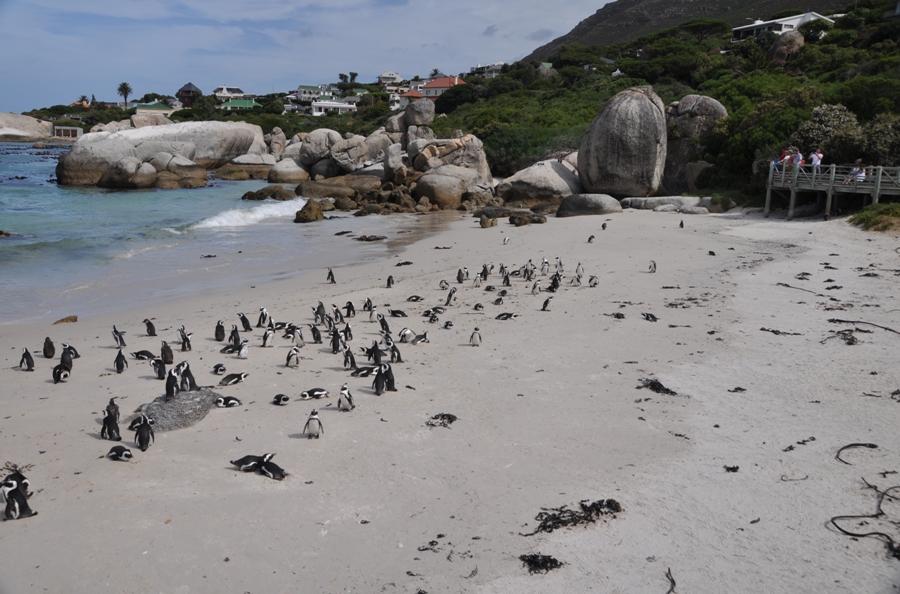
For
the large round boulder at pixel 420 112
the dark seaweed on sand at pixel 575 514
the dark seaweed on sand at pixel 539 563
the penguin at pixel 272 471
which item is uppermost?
the large round boulder at pixel 420 112

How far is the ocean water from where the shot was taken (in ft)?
49.8

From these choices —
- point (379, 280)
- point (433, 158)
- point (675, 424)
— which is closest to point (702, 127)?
point (433, 158)

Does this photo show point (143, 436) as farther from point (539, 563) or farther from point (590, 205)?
point (590, 205)

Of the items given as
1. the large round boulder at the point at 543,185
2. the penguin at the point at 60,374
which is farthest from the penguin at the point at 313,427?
the large round boulder at the point at 543,185

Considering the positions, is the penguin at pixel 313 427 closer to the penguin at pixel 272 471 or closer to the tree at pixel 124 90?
the penguin at pixel 272 471

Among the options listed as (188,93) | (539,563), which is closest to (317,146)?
(539,563)

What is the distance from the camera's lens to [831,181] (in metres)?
19.9

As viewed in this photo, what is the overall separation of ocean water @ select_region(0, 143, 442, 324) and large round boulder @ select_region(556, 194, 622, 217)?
16.9 ft

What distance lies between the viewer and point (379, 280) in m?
15.8

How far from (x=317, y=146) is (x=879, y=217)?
114 ft

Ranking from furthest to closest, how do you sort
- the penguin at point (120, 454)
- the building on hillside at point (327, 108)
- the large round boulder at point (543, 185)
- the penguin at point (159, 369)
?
the building on hillside at point (327, 108)
the large round boulder at point (543, 185)
the penguin at point (159, 369)
the penguin at point (120, 454)

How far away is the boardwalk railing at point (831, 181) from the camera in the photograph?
19094mm

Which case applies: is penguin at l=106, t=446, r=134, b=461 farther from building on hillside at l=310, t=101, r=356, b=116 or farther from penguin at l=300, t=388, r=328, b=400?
building on hillside at l=310, t=101, r=356, b=116

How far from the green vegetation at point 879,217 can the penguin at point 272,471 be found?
17635 mm
